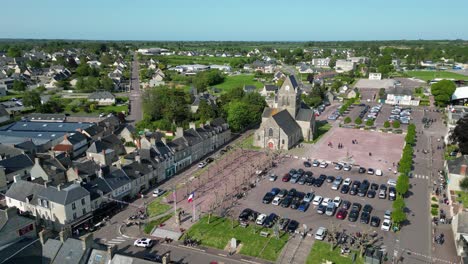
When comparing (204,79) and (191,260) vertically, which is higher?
(204,79)

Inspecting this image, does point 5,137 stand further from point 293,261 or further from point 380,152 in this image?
point 380,152

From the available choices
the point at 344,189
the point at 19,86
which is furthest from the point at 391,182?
the point at 19,86

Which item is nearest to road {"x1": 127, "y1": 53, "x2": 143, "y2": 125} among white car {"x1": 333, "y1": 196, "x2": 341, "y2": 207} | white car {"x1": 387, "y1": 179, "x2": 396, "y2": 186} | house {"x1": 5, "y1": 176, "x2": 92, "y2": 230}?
house {"x1": 5, "y1": 176, "x2": 92, "y2": 230}

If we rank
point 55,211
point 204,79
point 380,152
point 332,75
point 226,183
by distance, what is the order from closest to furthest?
point 55,211 < point 226,183 < point 380,152 < point 204,79 < point 332,75

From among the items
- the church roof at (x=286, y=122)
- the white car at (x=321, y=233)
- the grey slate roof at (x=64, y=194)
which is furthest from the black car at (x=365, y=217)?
the grey slate roof at (x=64, y=194)

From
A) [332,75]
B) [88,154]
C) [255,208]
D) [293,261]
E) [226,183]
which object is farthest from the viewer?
[332,75]

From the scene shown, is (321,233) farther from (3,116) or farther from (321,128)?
(3,116)

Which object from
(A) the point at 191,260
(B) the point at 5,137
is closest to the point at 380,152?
(A) the point at 191,260
